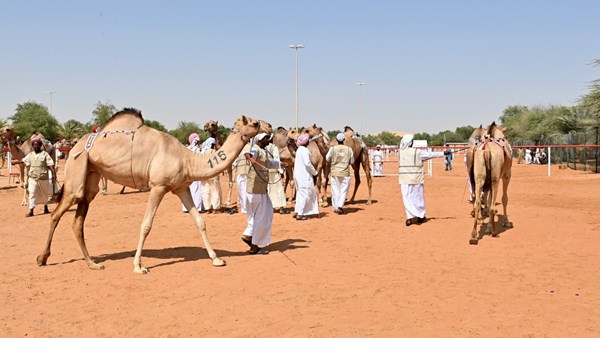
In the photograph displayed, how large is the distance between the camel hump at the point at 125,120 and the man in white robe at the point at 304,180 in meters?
4.79

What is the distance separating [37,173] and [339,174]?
24.4 ft

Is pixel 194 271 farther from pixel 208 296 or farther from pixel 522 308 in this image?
pixel 522 308

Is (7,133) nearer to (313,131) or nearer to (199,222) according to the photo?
(313,131)

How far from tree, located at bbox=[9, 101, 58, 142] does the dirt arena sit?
51123 millimetres

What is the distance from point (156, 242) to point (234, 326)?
514cm

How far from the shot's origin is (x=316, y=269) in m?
7.73

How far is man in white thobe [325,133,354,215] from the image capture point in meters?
13.6

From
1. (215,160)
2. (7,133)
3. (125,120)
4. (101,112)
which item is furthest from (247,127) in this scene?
(101,112)

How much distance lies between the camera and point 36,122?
61781 millimetres

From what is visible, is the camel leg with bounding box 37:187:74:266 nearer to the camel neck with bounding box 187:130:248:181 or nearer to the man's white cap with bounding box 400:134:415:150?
the camel neck with bounding box 187:130:248:181

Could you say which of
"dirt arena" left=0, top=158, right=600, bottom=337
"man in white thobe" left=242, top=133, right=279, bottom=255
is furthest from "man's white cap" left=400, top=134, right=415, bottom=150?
"man in white thobe" left=242, top=133, right=279, bottom=255

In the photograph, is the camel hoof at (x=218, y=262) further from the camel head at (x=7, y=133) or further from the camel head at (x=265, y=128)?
the camel head at (x=7, y=133)

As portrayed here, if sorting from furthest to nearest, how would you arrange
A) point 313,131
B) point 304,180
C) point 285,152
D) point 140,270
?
point 285,152 → point 313,131 → point 304,180 → point 140,270

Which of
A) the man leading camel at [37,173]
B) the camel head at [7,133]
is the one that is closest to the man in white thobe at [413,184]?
the man leading camel at [37,173]
